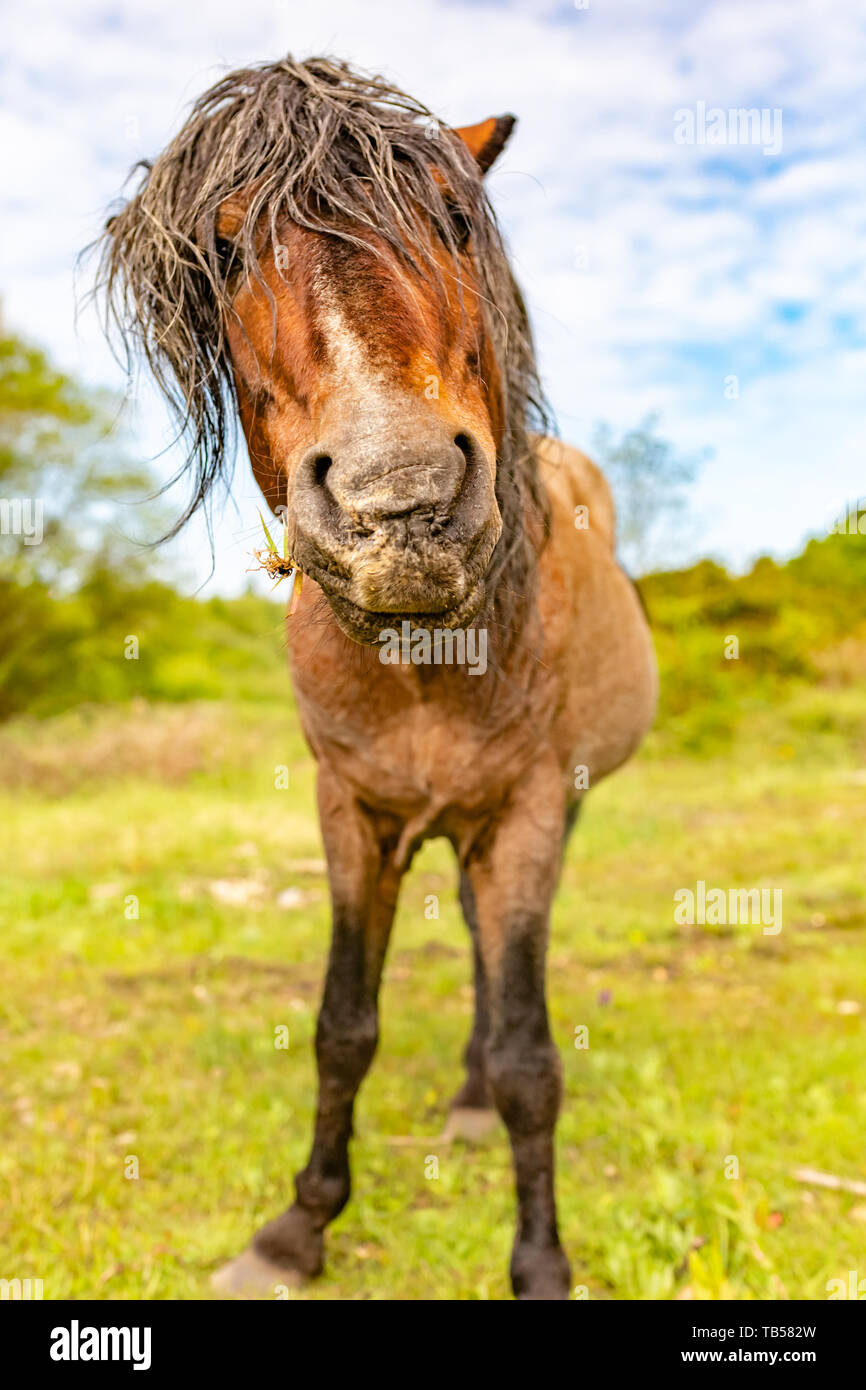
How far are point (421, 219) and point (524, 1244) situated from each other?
2.68 metres

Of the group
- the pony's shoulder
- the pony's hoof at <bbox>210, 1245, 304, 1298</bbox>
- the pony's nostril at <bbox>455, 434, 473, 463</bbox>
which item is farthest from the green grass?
the pony's shoulder

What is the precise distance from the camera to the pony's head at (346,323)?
1661 mm

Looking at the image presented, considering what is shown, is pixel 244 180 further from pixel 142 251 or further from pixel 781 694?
pixel 781 694

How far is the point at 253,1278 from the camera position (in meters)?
2.80

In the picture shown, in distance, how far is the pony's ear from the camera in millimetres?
2430

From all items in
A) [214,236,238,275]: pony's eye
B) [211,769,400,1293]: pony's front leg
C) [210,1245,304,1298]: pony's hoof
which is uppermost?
[214,236,238,275]: pony's eye

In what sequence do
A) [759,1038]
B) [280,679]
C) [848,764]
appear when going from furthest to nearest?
1. [280,679]
2. [848,764]
3. [759,1038]

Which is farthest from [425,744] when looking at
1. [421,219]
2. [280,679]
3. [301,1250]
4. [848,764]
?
[280,679]

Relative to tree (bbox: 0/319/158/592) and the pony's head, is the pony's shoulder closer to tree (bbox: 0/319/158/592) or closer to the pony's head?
the pony's head

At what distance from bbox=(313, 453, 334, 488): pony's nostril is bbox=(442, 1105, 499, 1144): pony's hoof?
9.43 ft

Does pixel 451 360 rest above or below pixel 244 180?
below

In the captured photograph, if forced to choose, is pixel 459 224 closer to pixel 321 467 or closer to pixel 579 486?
pixel 321 467

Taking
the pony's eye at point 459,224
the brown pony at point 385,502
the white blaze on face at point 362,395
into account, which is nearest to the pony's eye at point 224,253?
the brown pony at point 385,502
